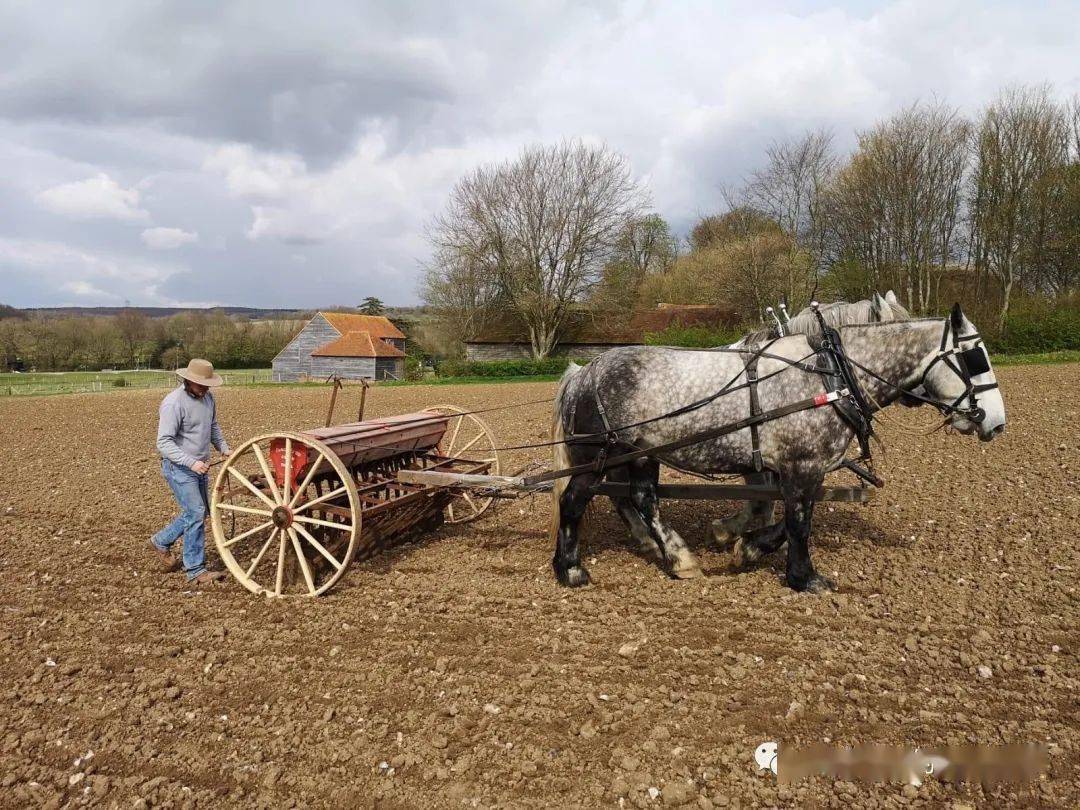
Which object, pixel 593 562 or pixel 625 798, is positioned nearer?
pixel 625 798

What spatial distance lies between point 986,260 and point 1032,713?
3611cm

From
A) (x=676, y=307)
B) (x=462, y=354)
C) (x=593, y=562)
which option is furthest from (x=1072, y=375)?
(x=462, y=354)

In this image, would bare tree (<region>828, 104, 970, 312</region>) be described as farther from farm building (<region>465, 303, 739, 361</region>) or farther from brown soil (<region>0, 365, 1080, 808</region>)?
brown soil (<region>0, 365, 1080, 808</region>)

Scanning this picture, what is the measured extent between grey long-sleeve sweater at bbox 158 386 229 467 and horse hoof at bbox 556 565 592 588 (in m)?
3.19

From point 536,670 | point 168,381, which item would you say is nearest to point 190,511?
point 536,670

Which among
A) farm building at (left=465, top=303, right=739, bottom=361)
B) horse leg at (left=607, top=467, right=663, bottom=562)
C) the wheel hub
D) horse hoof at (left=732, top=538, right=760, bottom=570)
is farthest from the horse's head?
farm building at (left=465, top=303, right=739, bottom=361)

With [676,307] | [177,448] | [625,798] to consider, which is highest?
[676,307]

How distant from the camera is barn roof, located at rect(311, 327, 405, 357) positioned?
51.2 metres

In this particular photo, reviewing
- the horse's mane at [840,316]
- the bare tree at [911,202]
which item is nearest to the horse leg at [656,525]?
the horse's mane at [840,316]

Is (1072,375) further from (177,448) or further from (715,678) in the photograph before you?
(177,448)

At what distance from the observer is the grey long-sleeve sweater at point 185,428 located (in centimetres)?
571

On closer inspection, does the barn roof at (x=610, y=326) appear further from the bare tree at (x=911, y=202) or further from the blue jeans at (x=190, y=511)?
the blue jeans at (x=190, y=511)

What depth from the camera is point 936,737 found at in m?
3.35

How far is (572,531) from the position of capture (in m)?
5.70
